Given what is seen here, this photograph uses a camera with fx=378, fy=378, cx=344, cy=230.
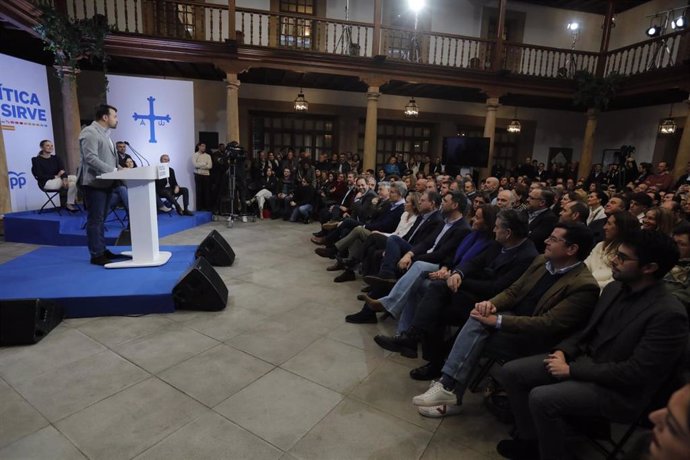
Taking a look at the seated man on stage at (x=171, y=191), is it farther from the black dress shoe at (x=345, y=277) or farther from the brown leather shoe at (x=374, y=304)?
the brown leather shoe at (x=374, y=304)

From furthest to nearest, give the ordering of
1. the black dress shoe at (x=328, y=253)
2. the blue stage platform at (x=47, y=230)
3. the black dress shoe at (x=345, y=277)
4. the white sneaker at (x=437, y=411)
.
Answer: the blue stage platform at (x=47, y=230) < the black dress shoe at (x=328, y=253) < the black dress shoe at (x=345, y=277) < the white sneaker at (x=437, y=411)

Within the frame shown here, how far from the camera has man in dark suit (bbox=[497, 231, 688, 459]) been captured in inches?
55.5

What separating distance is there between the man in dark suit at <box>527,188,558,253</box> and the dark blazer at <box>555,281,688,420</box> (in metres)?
1.62

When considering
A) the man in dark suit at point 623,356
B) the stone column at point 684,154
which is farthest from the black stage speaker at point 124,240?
the stone column at point 684,154

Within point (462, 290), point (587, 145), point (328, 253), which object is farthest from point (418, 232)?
point (587, 145)

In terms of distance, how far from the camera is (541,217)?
331cm

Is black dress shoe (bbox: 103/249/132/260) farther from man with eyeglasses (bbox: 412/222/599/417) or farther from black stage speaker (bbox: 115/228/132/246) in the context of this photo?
man with eyeglasses (bbox: 412/222/599/417)

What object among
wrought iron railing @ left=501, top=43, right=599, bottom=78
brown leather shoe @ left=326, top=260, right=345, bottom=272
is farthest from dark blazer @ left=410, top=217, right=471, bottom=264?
wrought iron railing @ left=501, top=43, right=599, bottom=78

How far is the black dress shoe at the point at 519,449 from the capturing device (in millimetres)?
1702

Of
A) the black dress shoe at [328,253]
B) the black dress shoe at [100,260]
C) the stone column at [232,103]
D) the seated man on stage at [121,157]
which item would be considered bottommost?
the black dress shoe at [328,253]

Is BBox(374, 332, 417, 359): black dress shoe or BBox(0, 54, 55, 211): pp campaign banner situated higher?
BBox(0, 54, 55, 211): pp campaign banner

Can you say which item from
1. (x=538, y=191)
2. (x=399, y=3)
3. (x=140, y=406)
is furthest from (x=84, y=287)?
(x=399, y=3)

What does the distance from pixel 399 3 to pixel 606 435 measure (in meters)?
11.1

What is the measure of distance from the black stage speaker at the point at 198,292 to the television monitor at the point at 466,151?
7552mm
